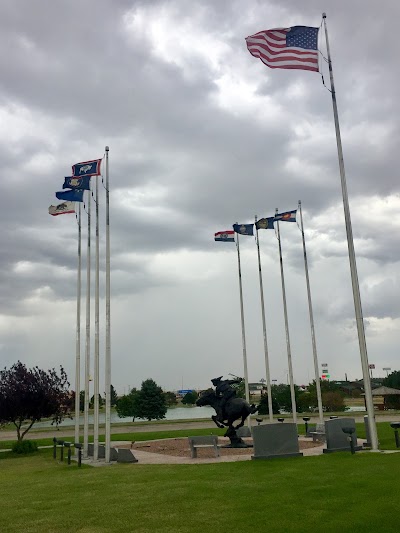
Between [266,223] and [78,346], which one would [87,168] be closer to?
[78,346]

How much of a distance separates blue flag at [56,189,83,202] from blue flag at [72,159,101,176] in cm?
189

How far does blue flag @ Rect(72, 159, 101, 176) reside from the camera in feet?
75.9

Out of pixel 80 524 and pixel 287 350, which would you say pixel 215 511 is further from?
pixel 287 350

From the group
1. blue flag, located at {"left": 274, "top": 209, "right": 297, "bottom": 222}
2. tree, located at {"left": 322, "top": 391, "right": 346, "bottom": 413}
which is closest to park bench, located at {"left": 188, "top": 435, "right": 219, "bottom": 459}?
blue flag, located at {"left": 274, "top": 209, "right": 297, "bottom": 222}

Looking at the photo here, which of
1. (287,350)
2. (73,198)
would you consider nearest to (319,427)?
(287,350)

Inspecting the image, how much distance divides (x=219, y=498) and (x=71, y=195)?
18.1 m

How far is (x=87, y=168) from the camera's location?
76.6 feet

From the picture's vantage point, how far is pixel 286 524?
8.59 m

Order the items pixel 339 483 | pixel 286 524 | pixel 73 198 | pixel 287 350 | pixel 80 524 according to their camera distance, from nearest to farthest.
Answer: pixel 286 524 < pixel 80 524 < pixel 339 483 < pixel 73 198 < pixel 287 350

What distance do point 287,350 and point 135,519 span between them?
70.2 feet

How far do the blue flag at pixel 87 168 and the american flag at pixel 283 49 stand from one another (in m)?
8.52

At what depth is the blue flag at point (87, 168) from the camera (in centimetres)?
2314

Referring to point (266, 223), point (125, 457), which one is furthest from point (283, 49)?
point (125, 457)

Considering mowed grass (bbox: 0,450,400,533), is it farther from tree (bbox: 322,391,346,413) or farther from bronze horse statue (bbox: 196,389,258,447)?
tree (bbox: 322,391,346,413)
